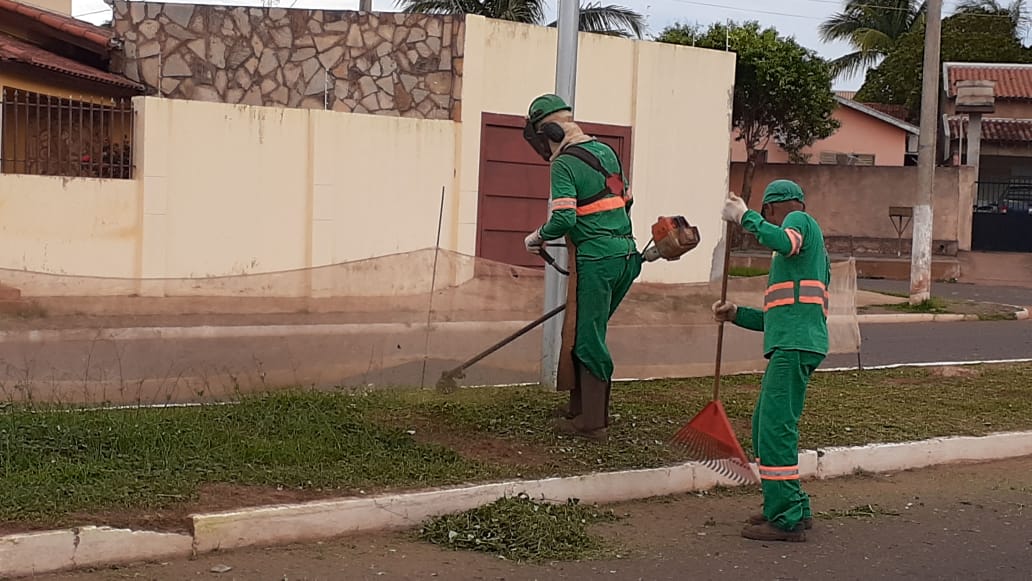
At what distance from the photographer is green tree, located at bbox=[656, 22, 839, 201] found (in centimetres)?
2866

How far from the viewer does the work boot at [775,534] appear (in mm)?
5652

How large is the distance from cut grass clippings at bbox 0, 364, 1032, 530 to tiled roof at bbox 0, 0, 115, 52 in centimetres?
861

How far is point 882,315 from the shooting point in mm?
16469

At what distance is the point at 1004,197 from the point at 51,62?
24.1 metres

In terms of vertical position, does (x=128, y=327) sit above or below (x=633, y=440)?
above

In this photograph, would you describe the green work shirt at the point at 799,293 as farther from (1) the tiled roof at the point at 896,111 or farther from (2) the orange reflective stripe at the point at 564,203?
Result: (1) the tiled roof at the point at 896,111

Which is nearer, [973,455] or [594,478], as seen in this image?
[594,478]

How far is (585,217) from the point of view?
6.75 meters

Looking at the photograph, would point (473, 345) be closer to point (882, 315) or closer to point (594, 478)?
point (594, 478)

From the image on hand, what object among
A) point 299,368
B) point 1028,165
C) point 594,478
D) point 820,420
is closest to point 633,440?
point 594,478

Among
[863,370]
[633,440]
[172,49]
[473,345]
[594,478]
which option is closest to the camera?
[594,478]

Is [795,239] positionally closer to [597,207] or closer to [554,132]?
[597,207]

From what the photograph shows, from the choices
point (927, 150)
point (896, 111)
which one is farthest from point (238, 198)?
point (896, 111)

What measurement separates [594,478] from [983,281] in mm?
20748
